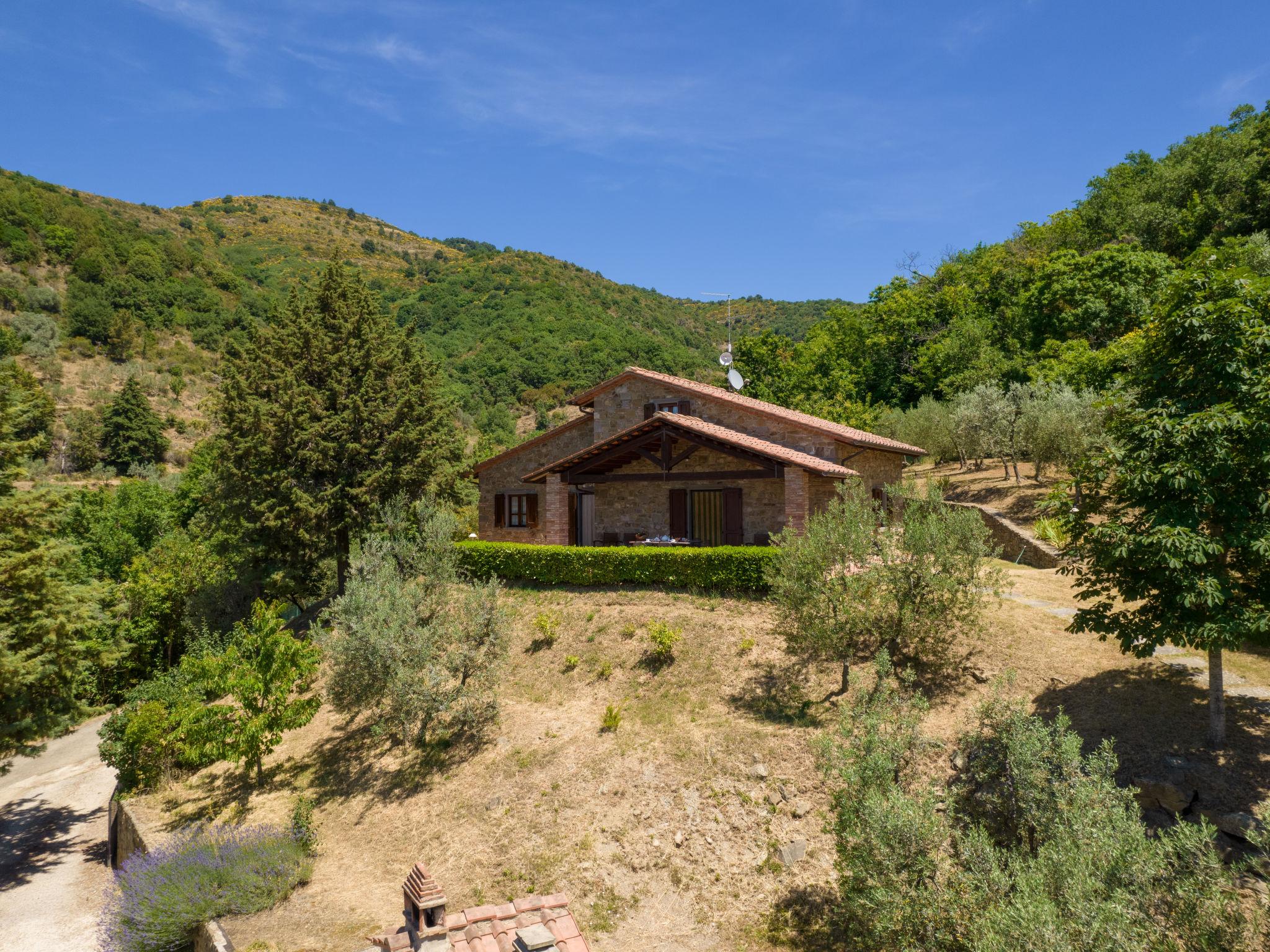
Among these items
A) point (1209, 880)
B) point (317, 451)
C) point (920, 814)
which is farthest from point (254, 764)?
point (1209, 880)

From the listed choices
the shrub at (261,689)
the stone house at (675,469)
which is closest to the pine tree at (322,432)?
the stone house at (675,469)

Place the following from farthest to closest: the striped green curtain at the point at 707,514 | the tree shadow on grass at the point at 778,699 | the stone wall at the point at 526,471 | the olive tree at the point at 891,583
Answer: the stone wall at the point at 526,471
the striped green curtain at the point at 707,514
the tree shadow on grass at the point at 778,699
the olive tree at the point at 891,583

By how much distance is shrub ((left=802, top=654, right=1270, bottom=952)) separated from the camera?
779cm

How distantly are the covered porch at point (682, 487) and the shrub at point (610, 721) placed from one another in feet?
26.2

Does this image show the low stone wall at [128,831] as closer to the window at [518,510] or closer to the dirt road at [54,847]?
the dirt road at [54,847]

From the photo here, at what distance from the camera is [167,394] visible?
66.4 metres

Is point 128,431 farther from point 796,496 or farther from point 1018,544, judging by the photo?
point 1018,544

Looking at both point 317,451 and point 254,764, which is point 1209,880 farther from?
point 317,451

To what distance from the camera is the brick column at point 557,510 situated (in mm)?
25766

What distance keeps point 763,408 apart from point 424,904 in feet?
65.5

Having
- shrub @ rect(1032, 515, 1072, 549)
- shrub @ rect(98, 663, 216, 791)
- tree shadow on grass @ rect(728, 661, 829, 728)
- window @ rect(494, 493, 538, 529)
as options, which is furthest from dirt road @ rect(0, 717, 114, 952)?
shrub @ rect(1032, 515, 1072, 549)

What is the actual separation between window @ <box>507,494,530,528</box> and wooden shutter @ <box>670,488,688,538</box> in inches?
284

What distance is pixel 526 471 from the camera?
30.6 meters

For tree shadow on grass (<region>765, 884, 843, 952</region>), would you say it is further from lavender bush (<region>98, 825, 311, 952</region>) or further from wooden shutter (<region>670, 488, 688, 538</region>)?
wooden shutter (<region>670, 488, 688, 538</region>)
